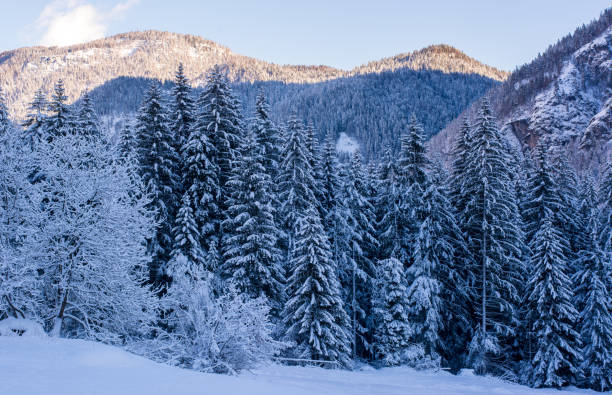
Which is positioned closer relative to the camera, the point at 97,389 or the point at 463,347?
the point at 97,389

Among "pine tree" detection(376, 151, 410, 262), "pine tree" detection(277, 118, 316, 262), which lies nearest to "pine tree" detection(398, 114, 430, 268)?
"pine tree" detection(376, 151, 410, 262)

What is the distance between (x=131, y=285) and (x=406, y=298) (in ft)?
56.7

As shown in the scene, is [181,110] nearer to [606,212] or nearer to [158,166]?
[158,166]

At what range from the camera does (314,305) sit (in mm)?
22703

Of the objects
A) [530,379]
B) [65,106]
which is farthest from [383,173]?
[65,106]

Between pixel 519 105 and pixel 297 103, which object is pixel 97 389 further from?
pixel 297 103

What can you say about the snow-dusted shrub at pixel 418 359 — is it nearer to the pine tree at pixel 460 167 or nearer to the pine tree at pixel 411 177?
the pine tree at pixel 411 177

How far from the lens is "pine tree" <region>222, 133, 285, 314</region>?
2352 centimetres

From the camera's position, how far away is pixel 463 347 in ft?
93.9

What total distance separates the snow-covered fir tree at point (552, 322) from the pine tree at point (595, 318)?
0.88 m

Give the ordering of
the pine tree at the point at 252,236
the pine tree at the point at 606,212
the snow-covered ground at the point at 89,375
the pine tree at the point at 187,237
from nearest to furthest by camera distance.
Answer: the snow-covered ground at the point at 89,375 → the pine tree at the point at 187,237 → the pine tree at the point at 252,236 → the pine tree at the point at 606,212

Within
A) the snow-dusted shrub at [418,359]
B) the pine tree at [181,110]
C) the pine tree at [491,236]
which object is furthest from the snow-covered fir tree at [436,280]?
the pine tree at [181,110]

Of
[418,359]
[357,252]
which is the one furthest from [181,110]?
[418,359]

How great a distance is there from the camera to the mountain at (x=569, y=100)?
3932 inches
